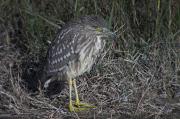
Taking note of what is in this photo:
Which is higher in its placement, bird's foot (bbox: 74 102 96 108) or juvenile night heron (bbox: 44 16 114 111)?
juvenile night heron (bbox: 44 16 114 111)

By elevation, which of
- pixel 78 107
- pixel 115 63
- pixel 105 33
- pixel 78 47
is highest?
pixel 105 33

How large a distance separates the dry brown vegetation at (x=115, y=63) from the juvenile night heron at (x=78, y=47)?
0.36 meters

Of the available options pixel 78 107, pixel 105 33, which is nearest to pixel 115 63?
pixel 105 33

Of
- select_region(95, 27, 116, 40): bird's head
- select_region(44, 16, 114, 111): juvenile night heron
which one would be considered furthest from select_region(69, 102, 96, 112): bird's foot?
select_region(95, 27, 116, 40): bird's head

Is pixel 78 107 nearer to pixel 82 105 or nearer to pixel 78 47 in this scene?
pixel 82 105

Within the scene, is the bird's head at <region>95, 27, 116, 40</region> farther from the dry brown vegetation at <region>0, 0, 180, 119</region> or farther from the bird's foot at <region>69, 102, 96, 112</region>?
the bird's foot at <region>69, 102, 96, 112</region>

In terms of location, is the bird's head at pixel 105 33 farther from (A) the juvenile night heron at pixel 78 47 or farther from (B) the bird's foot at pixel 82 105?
(B) the bird's foot at pixel 82 105

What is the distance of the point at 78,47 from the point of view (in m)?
7.39

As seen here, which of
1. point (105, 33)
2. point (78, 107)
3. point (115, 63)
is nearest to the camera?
point (105, 33)

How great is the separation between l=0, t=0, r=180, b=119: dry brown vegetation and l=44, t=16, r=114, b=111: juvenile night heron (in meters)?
0.36

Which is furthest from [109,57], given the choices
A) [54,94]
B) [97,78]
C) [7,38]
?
[7,38]

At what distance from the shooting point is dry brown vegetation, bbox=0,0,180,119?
7.21 metres

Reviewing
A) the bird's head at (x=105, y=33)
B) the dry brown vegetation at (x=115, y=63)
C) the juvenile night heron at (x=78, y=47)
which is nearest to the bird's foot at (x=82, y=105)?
the juvenile night heron at (x=78, y=47)

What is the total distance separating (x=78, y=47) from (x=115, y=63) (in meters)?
0.81
